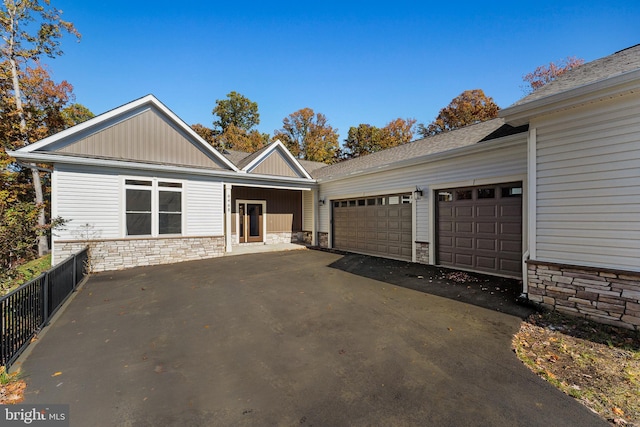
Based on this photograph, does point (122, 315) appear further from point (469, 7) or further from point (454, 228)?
point (469, 7)

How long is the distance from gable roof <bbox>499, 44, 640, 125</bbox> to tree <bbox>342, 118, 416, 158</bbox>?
2339 cm

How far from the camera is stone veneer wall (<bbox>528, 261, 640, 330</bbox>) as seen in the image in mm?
3928

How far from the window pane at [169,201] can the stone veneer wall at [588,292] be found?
35.1 ft

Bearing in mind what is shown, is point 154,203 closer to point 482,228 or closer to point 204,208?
point 204,208

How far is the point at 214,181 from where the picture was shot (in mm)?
10703

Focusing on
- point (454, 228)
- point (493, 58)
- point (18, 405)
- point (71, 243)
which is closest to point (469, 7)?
point (493, 58)

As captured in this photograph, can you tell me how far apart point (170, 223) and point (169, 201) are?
824mm

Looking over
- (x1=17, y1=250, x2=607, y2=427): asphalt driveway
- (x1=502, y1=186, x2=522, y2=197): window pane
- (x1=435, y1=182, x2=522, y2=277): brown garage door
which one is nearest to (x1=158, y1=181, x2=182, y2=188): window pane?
(x1=17, y1=250, x2=607, y2=427): asphalt driveway

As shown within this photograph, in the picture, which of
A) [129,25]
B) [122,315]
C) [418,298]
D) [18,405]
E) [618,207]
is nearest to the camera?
[18,405]

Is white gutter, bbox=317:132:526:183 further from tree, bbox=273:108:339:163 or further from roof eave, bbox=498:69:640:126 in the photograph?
tree, bbox=273:108:339:163

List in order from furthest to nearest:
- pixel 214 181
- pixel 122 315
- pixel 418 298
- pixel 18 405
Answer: pixel 214 181 < pixel 418 298 < pixel 122 315 < pixel 18 405

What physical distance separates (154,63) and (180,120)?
301 cm

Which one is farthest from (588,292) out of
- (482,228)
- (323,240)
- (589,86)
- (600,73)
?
(323,240)

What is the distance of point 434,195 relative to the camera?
339 inches
